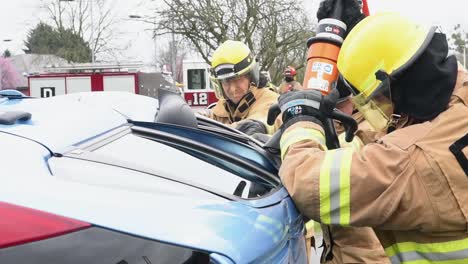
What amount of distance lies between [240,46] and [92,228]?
3.13 metres

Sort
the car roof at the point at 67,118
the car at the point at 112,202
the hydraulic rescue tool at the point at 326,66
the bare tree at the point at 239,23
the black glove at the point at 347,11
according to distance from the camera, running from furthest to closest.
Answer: the bare tree at the point at 239,23, the black glove at the point at 347,11, the hydraulic rescue tool at the point at 326,66, the car roof at the point at 67,118, the car at the point at 112,202

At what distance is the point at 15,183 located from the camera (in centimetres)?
117

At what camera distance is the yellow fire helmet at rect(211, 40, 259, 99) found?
158 inches

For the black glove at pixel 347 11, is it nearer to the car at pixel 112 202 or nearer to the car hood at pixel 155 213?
the car at pixel 112 202

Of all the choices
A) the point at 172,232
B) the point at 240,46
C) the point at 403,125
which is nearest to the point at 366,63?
the point at 403,125

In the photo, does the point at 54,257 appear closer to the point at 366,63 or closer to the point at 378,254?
the point at 366,63

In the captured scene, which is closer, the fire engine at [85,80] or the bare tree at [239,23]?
the fire engine at [85,80]

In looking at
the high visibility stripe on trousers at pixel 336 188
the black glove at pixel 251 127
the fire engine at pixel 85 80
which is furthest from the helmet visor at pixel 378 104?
the fire engine at pixel 85 80

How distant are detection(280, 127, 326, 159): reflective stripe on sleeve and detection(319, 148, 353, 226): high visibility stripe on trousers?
126 millimetres

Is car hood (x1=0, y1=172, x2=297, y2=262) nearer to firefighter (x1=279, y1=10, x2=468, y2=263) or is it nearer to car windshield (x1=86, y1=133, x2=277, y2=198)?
car windshield (x1=86, y1=133, x2=277, y2=198)

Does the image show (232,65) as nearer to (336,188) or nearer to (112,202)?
(336,188)

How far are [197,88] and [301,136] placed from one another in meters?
16.9

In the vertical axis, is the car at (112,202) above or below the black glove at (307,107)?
below

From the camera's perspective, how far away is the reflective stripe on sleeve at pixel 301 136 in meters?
1.93
